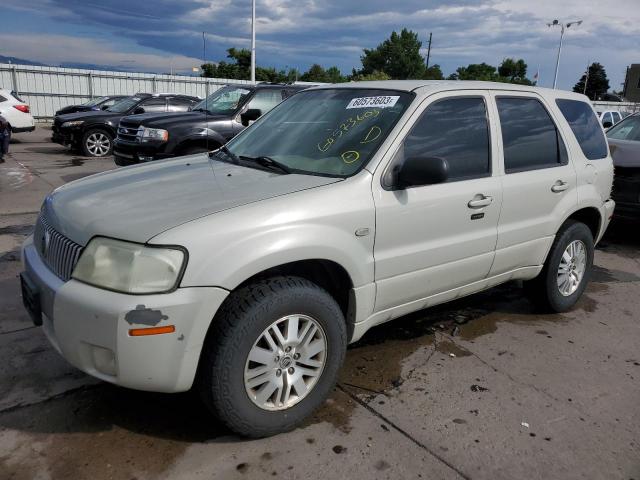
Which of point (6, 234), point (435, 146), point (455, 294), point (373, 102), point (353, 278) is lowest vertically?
point (6, 234)

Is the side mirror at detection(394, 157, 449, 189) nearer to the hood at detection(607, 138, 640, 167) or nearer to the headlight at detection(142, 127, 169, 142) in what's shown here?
the hood at detection(607, 138, 640, 167)

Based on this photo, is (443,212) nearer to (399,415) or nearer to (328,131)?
(328,131)

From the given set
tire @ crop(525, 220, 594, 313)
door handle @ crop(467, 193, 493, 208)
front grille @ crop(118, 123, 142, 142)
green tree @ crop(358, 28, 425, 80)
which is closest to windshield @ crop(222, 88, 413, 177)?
door handle @ crop(467, 193, 493, 208)

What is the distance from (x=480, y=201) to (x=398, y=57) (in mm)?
75700

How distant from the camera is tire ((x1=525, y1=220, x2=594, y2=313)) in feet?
14.2

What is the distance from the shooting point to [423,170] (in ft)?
9.47

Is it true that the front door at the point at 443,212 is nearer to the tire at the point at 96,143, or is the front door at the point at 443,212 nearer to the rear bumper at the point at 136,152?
the rear bumper at the point at 136,152

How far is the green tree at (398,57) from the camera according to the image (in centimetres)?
7444

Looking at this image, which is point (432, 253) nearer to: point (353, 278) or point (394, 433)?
point (353, 278)

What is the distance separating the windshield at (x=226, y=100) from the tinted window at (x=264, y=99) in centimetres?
17

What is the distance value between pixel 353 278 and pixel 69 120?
42.4ft

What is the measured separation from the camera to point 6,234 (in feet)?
20.8

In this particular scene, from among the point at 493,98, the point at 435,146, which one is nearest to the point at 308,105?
the point at 435,146

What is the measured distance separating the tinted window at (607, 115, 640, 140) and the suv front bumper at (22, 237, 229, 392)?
7.55 metres
